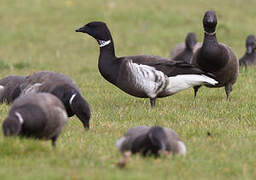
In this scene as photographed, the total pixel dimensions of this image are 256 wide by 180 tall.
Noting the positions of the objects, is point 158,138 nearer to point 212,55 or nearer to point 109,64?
point 109,64

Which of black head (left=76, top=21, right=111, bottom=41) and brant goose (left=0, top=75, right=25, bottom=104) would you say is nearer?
black head (left=76, top=21, right=111, bottom=41)

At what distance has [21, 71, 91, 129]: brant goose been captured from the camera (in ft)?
28.7

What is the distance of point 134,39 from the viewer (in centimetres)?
2714

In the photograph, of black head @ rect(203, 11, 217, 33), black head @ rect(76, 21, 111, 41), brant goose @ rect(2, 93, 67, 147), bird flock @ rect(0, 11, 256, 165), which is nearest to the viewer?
brant goose @ rect(2, 93, 67, 147)

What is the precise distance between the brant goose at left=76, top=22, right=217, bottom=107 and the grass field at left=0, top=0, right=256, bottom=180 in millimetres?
477

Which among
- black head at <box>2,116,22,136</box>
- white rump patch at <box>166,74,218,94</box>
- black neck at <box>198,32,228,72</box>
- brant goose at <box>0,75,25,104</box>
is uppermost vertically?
black head at <box>2,116,22,136</box>

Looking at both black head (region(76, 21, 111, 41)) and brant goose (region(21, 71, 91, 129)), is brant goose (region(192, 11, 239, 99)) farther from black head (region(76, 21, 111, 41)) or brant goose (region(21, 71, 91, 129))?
Result: brant goose (region(21, 71, 91, 129))

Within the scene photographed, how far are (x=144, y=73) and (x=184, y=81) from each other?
3.46 ft

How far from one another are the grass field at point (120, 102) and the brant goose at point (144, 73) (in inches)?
18.8

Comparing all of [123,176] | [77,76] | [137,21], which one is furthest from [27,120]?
[137,21]

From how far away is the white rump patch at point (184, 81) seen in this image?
38.6 ft

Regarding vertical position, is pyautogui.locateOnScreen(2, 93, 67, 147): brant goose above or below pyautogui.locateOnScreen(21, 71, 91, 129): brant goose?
above

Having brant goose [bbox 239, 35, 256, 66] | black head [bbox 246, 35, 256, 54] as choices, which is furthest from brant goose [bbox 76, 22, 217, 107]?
black head [bbox 246, 35, 256, 54]

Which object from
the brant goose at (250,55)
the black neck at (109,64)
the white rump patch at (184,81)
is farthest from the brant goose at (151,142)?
the brant goose at (250,55)
